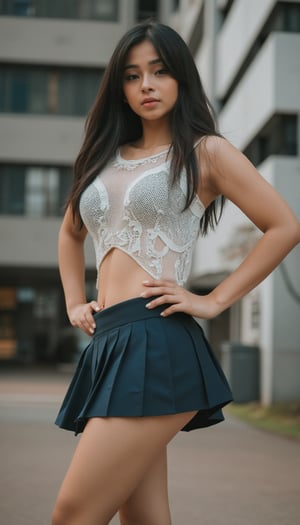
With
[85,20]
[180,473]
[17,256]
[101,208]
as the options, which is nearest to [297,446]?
[180,473]

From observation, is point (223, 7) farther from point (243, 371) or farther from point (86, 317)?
point (86, 317)

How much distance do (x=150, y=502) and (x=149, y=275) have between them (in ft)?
2.43

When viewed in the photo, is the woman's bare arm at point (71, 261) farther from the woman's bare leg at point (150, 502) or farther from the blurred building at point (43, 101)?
the blurred building at point (43, 101)

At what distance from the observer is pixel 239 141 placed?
833 inches

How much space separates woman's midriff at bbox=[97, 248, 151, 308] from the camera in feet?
8.84

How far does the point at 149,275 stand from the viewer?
2705 millimetres

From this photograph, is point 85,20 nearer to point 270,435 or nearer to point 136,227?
point 270,435

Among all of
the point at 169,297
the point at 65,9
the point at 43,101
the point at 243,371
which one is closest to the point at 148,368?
the point at 169,297

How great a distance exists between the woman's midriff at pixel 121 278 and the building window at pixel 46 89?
2888cm

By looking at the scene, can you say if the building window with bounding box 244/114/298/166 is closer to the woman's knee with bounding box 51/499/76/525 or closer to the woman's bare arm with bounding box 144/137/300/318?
the woman's bare arm with bounding box 144/137/300/318

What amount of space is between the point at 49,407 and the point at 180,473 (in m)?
8.22

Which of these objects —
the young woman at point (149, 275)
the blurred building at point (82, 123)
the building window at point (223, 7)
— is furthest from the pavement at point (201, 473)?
the building window at point (223, 7)

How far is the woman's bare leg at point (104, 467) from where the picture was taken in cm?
245

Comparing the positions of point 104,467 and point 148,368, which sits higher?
point 148,368
